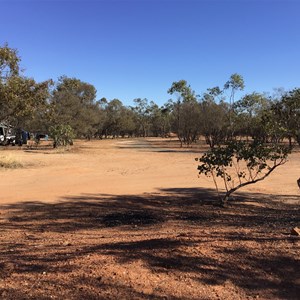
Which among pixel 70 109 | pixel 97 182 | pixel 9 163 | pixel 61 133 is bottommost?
pixel 97 182

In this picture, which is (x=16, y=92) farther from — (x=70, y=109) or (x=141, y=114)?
(x=141, y=114)

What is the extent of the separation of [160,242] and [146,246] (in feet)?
0.72

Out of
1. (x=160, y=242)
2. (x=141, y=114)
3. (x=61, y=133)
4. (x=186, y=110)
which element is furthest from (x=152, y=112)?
(x=160, y=242)

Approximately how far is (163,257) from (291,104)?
6.61m

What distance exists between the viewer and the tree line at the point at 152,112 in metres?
9.84

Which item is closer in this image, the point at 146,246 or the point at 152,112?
the point at 146,246

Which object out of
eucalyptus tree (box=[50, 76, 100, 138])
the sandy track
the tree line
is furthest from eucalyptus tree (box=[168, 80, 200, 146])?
the sandy track

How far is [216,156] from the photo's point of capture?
379 inches

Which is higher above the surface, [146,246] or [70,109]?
[70,109]

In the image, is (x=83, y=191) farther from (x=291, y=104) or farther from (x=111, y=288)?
(x=111, y=288)

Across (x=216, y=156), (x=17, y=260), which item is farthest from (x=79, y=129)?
(x=17, y=260)

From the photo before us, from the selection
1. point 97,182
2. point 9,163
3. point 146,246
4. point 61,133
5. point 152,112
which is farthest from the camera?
point 152,112

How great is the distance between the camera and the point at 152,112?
361 feet

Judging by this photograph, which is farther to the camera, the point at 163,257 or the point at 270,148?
the point at 270,148
